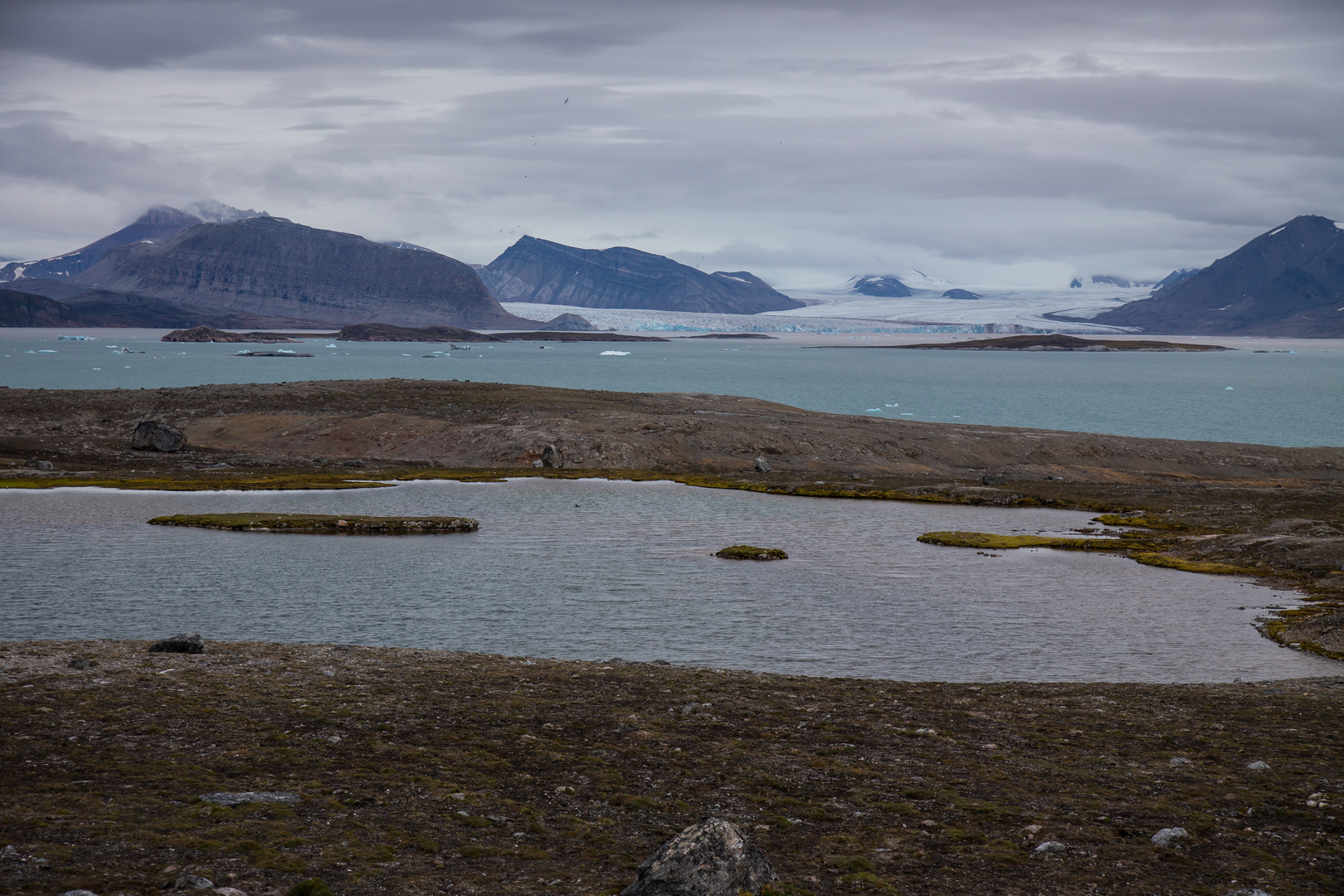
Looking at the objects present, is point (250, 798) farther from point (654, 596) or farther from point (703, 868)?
point (654, 596)

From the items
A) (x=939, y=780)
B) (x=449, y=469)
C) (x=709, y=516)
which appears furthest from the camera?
(x=449, y=469)

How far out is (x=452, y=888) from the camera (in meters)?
12.0

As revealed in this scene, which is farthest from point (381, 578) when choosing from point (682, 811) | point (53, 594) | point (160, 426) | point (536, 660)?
point (160, 426)

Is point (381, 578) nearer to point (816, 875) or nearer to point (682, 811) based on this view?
point (682, 811)

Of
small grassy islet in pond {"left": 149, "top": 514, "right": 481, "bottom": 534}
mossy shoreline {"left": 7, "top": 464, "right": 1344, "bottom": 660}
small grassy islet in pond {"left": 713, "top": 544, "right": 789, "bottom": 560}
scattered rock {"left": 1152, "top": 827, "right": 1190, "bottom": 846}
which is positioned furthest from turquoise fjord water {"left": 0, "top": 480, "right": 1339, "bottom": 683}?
scattered rock {"left": 1152, "top": 827, "right": 1190, "bottom": 846}

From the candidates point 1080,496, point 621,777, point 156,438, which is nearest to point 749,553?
point 621,777

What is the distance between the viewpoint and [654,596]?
3638 cm

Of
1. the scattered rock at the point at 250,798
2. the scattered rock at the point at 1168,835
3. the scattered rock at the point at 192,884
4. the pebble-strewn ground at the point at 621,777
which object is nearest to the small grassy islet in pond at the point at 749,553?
the pebble-strewn ground at the point at 621,777

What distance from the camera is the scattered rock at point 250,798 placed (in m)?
14.5

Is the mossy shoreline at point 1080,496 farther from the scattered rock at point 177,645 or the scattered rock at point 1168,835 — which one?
the scattered rock at point 177,645

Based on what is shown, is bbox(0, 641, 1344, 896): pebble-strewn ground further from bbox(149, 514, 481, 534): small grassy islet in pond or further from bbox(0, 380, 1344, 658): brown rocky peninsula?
bbox(0, 380, 1344, 658): brown rocky peninsula

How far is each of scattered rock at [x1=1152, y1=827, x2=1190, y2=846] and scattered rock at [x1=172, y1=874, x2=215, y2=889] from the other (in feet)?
39.5

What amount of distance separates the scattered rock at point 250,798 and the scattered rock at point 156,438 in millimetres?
69727

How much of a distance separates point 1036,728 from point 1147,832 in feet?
19.4
